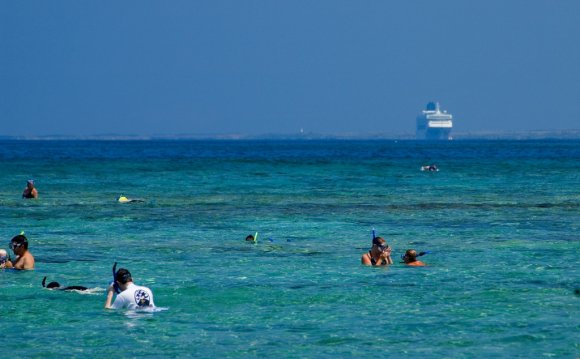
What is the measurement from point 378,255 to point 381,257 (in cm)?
12

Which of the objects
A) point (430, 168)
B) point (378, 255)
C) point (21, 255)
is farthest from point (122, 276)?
point (430, 168)

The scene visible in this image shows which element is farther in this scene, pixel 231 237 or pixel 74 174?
pixel 74 174

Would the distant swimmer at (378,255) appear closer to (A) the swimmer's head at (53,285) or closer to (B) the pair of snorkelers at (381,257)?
(B) the pair of snorkelers at (381,257)

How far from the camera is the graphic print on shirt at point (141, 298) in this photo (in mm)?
18984

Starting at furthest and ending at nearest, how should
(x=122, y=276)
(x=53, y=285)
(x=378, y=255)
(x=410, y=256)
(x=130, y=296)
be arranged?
(x=410, y=256)
(x=378, y=255)
(x=53, y=285)
(x=130, y=296)
(x=122, y=276)

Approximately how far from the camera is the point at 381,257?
24484mm

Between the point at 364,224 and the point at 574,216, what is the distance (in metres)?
7.79

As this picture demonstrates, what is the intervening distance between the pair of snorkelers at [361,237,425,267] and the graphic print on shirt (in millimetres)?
6761

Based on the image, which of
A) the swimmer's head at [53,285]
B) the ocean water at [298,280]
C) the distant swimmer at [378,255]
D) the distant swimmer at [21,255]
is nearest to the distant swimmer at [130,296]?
the ocean water at [298,280]

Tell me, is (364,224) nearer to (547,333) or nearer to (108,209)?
(108,209)

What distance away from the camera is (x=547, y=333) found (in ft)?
56.5

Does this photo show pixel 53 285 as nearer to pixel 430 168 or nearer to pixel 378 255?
pixel 378 255

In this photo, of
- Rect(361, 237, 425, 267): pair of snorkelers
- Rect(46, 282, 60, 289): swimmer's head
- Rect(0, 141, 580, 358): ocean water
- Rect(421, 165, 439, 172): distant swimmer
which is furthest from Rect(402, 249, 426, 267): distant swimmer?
Rect(421, 165, 439, 172): distant swimmer

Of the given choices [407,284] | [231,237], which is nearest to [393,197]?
[231,237]
